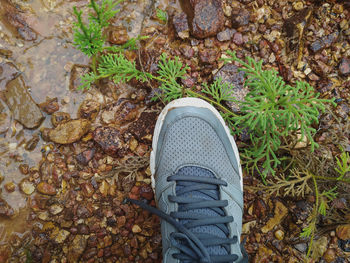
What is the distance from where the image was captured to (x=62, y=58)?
3.34m

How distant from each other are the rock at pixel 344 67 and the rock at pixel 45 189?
11.6ft

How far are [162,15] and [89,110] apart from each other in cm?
140

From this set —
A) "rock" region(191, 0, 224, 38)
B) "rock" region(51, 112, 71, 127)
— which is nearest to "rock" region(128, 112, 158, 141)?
"rock" region(51, 112, 71, 127)

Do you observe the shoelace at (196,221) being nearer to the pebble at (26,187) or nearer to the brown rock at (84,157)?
the brown rock at (84,157)

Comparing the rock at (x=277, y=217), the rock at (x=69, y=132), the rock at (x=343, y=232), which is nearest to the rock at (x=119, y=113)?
the rock at (x=69, y=132)

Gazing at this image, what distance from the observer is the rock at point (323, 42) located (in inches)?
131

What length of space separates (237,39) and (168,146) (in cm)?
152

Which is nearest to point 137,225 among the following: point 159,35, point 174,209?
point 174,209

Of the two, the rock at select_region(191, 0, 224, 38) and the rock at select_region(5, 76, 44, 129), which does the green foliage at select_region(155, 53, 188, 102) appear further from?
the rock at select_region(5, 76, 44, 129)

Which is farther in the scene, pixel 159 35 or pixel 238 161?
pixel 159 35

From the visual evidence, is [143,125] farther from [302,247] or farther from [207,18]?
[302,247]

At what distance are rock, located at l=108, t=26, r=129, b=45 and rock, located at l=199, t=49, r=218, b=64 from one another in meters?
0.90

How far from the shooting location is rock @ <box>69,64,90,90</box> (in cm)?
331

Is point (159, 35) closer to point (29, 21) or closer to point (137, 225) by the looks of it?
point (29, 21)
